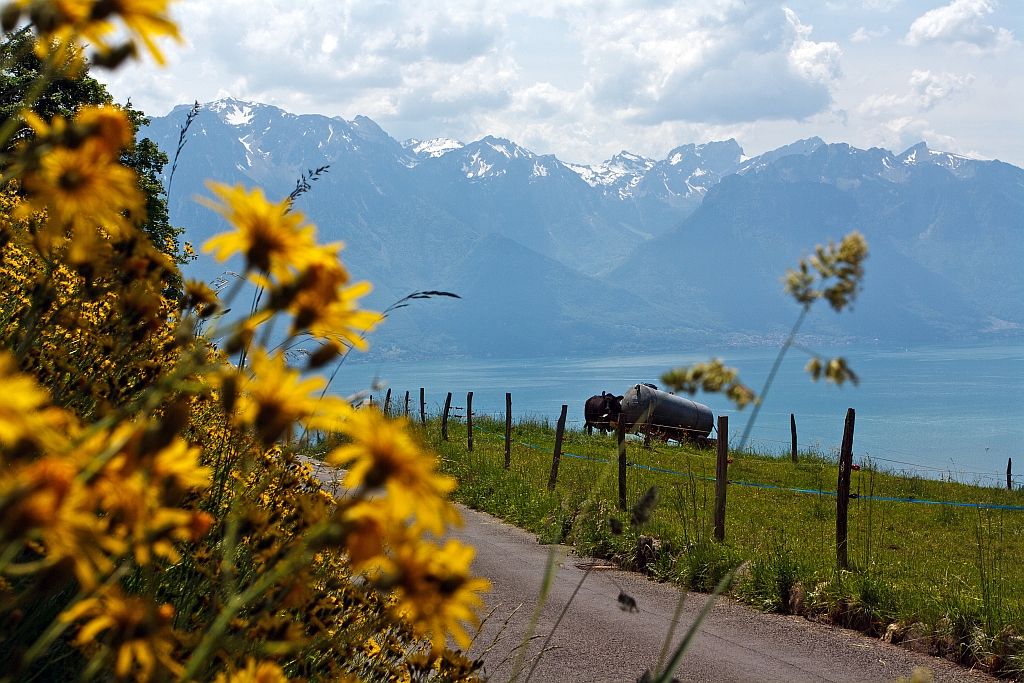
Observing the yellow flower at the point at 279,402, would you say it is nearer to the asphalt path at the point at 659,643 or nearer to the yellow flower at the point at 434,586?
the yellow flower at the point at 434,586

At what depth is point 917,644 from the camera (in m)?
7.41

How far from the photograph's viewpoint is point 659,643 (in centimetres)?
753

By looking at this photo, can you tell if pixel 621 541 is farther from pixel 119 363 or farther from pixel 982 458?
pixel 982 458

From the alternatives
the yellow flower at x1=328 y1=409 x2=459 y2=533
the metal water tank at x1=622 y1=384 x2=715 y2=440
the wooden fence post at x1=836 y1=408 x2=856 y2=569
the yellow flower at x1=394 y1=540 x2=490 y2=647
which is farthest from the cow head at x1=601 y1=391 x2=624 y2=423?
the yellow flower at x1=328 y1=409 x2=459 y2=533

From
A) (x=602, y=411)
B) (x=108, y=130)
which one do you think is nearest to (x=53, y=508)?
(x=108, y=130)

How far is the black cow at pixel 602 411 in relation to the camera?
1221 inches

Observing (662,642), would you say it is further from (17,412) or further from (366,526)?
(17,412)

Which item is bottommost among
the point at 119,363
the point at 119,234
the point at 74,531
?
the point at 74,531

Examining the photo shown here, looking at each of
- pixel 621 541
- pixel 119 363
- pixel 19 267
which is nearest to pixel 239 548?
pixel 119 363

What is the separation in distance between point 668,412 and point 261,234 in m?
31.3

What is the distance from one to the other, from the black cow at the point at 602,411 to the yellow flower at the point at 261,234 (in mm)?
29840

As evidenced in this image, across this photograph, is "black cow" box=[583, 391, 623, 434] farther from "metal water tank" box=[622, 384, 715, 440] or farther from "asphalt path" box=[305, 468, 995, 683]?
"asphalt path" box=[305, 468, 995, 683]

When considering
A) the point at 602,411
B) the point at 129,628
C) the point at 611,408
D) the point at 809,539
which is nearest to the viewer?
the point at 129,628

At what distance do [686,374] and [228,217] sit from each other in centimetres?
115
